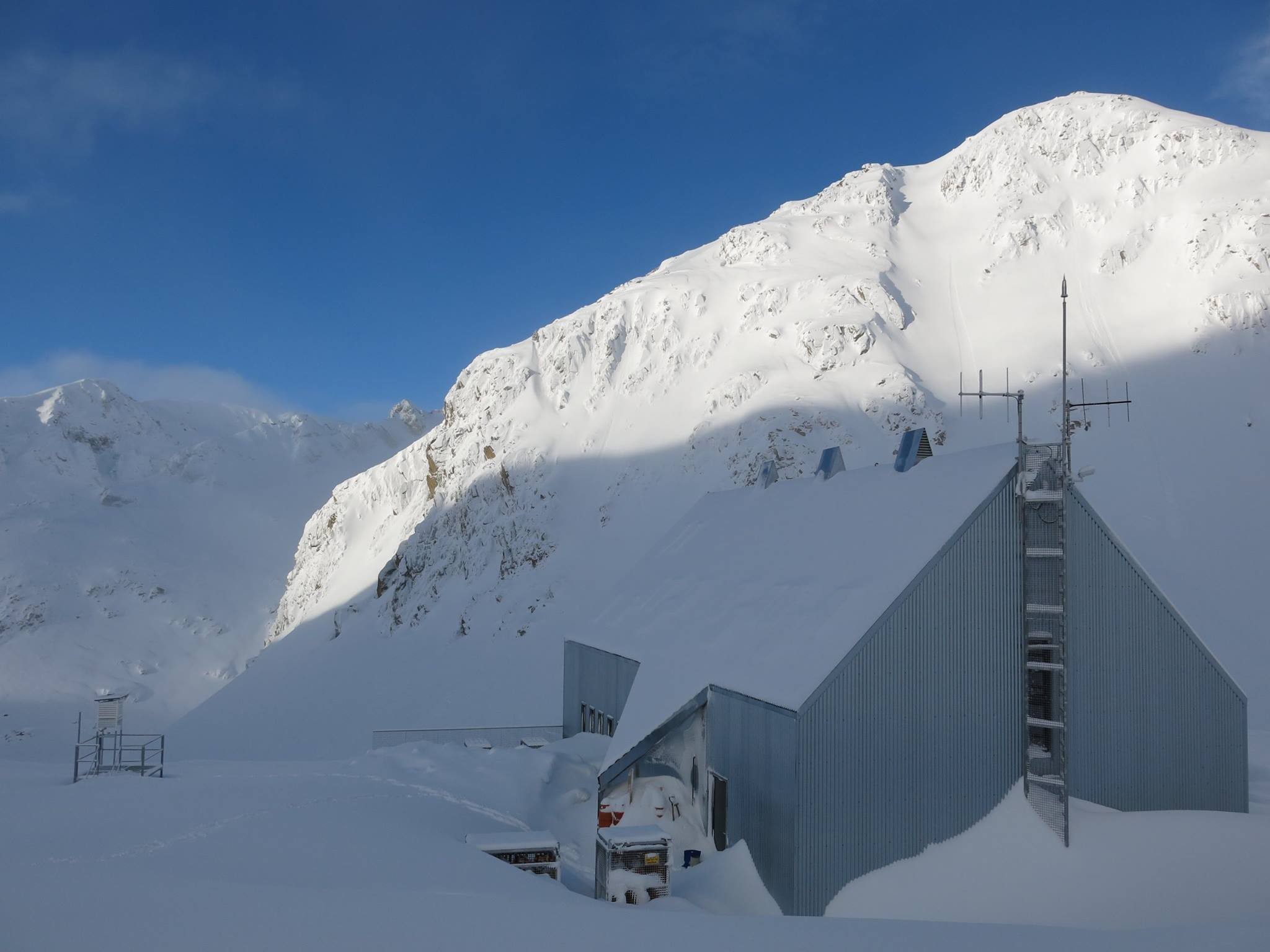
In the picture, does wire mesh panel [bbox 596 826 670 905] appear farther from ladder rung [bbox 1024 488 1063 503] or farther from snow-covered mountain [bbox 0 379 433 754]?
snow-covered mountain [bbox 0 379 433 754]

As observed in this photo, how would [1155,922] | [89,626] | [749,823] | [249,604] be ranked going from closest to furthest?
[1155,922] < [749,823] < [89,626] < [249,604]

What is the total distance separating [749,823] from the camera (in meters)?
16.5

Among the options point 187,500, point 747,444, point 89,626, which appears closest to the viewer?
point 747,444

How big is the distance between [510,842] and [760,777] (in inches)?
176

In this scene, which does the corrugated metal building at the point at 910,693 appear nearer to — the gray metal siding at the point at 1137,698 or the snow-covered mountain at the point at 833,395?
the gray metal siding at the point at 1137,698

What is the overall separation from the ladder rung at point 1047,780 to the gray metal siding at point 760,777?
483 cm

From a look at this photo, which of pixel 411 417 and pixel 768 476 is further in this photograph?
pixel 411 417

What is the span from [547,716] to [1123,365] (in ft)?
122

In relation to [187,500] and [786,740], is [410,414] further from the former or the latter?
[786,740]

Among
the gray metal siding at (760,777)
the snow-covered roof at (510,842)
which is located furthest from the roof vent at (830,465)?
the snow-covered roof at (510,842)

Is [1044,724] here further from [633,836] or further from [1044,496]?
[633,836]

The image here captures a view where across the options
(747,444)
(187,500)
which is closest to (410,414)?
(187,500)

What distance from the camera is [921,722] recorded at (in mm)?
16094

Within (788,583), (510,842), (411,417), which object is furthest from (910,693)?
(411,417)
